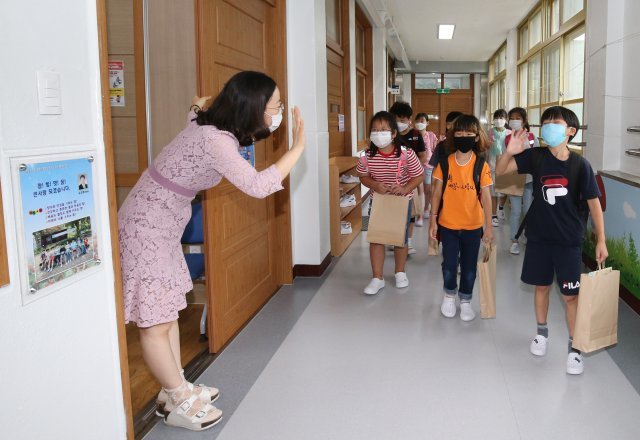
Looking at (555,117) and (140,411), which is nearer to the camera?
(140,411)

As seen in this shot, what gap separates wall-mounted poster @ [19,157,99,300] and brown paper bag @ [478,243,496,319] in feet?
7.92

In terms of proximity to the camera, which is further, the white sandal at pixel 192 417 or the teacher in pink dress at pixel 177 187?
the white sandal at pixel 192 417

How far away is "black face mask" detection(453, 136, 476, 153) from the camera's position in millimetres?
3746

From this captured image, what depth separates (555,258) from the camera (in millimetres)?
3104

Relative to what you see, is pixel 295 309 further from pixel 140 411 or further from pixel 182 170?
pixel 182 170

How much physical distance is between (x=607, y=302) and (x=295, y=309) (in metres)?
2.10

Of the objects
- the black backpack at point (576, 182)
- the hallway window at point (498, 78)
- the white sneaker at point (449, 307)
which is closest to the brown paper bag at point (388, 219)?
the white sneaker at point (449, 307)

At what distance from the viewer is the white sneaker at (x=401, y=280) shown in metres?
4.82

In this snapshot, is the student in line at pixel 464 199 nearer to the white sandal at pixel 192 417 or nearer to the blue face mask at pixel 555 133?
the blue face mask at pixel 555 133

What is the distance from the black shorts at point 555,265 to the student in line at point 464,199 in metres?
0.57

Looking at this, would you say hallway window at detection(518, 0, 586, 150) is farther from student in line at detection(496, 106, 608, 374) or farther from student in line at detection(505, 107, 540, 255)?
student in line at detection(496, 106, 608, 374)

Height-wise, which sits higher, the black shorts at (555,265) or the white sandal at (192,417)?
the black shorts at (555,265)

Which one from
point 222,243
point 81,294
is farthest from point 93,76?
point 222,243

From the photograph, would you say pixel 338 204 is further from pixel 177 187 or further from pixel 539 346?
pixel 177 187
